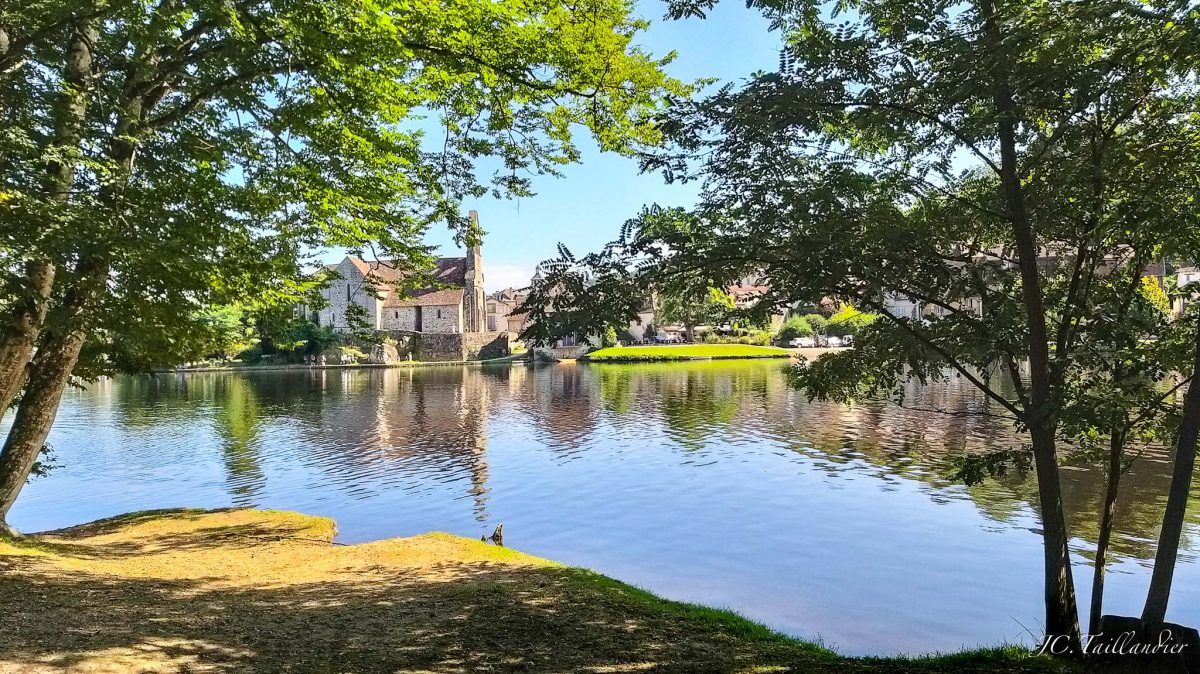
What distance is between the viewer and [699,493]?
1794cm

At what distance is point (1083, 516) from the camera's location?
554 inches

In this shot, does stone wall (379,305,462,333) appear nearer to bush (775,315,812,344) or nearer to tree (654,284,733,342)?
bush (775,315,812,344)

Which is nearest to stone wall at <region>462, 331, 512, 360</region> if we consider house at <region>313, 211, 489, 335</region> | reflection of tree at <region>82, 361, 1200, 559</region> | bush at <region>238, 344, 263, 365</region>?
house at <region>313, 211, 489, 335</region>

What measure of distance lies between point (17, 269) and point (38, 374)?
3.41 meters

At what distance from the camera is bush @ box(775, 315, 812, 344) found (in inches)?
3425

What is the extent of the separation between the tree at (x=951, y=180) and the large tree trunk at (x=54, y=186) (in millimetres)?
5964

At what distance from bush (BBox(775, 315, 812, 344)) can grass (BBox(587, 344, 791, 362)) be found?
909cm

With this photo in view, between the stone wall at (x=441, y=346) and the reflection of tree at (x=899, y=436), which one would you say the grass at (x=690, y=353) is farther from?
the reflection of tree at (x=899, y=436)

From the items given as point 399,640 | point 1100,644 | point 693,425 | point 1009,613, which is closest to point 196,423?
point 693,425

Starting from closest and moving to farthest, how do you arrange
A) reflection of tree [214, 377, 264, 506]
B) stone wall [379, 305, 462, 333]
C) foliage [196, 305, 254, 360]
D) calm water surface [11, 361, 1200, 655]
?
calm water surface [11, 361, 1200, 655] → foliage [196, 305, 254, 360] → reflection of tree [214, 377, 264, 506] → stone wall [379, 305, 462, 333]

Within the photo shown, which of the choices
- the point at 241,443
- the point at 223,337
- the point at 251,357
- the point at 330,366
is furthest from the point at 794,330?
the point at 223,337

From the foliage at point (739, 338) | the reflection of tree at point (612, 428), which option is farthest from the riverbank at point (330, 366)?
the foliage at point (739, 338)

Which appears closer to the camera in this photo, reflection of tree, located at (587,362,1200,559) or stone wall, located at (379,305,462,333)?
reflection of tree, located at (587,362,1200,559)

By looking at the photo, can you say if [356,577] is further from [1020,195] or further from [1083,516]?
[1083,516]
